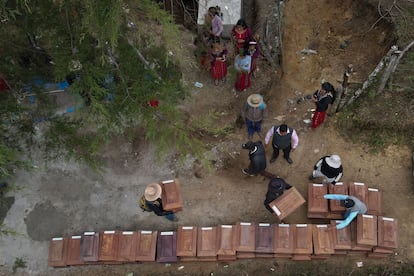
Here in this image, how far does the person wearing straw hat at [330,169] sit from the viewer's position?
6.84 metres

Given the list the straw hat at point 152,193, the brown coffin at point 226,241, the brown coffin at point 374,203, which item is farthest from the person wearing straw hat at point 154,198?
the brown coffin at point 374,203

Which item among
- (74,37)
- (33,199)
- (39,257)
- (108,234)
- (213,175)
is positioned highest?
(74,37)

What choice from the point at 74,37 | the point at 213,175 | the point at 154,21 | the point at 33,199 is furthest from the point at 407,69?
the point at 33,199

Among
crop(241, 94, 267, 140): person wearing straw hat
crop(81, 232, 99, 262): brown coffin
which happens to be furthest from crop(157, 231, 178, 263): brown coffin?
crop(241, 94, 267, 140): person wearing straw hat

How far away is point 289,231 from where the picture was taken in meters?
6.88

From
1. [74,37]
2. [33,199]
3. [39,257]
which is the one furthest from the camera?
[33,199]

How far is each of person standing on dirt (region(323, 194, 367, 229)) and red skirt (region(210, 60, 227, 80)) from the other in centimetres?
356

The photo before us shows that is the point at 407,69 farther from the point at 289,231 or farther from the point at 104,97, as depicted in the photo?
the point at 104,97

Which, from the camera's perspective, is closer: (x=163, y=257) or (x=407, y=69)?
(x=163, y=257)

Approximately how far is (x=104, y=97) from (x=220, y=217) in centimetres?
315

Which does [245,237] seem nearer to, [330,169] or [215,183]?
[215,183]

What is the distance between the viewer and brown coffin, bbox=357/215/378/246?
6637 millimetres

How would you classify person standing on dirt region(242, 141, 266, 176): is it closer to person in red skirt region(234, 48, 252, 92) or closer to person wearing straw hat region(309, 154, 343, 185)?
person wearing straw hat region(309, 154, 343, 185)

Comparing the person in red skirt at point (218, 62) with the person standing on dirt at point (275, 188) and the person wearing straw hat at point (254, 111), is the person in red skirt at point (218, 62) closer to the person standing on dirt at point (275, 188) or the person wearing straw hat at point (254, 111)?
the person wearing straw hat at point (254, 111)
